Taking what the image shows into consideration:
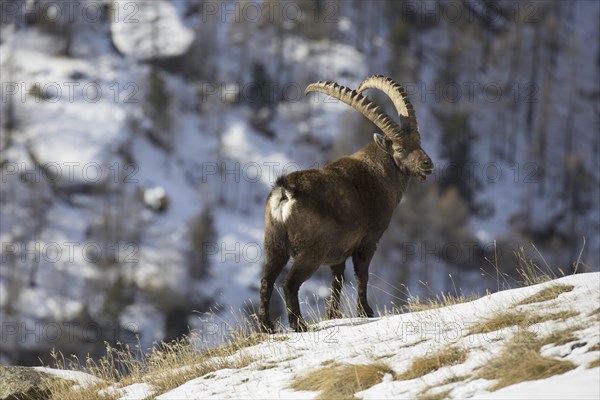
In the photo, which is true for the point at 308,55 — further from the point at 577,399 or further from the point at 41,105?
the point at 577,399

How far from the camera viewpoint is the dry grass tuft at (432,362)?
824 cm

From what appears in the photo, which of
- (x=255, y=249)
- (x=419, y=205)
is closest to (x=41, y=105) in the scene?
(x=255, y=249)

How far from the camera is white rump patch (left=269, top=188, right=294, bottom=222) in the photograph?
36.5 ft

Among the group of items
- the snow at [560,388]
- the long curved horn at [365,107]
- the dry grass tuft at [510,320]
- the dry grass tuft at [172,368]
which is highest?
the long curved horn at [365,107]

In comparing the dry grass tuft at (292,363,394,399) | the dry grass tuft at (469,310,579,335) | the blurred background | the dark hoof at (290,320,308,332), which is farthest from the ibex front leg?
the blurred background

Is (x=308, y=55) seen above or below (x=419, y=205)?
above

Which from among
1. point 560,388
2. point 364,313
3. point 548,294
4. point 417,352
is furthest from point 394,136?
point 560,388

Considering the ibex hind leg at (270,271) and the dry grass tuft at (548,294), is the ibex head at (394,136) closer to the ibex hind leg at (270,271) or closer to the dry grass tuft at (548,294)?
the ibex hind leg at (270,271)

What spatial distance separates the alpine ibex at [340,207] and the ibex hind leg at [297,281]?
1 cm

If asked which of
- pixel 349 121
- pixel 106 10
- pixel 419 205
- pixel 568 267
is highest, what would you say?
pixel 106 10

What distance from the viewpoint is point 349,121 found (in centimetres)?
11256

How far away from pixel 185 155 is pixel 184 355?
333 feet

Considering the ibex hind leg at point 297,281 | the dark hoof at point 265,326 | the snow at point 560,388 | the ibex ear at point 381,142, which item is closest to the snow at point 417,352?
the snow at point 560,388

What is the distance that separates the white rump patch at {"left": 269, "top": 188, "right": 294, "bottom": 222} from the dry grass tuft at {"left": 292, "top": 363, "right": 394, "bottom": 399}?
114 inches
